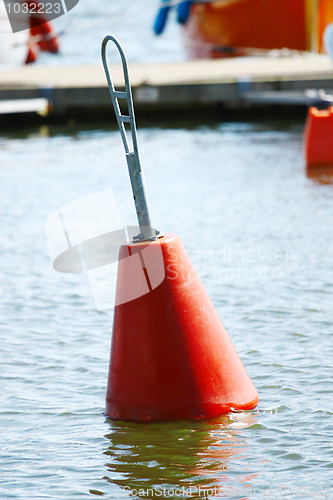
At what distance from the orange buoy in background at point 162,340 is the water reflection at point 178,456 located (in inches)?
2.4

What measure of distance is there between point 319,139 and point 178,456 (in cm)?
803

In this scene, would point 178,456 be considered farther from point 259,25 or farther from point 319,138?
point 259,25

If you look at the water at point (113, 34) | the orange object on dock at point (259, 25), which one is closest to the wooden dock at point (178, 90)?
the orange object on dock at point (259, 25)

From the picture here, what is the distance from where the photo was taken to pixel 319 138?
37.5ft

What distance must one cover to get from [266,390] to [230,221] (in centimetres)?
422

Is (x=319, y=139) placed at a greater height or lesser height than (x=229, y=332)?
lesser

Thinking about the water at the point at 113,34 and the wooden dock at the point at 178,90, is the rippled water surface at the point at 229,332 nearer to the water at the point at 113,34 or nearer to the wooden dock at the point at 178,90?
the wooden dock at the point at 178,90

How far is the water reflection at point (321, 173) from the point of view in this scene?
421 inches

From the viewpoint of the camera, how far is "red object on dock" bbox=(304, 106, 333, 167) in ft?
37.4

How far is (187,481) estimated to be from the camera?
11.9 ft

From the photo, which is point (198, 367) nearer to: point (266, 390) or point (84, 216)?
point (266, 390)

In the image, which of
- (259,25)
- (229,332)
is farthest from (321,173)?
(259,25)

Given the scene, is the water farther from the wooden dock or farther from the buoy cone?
the buoy cone

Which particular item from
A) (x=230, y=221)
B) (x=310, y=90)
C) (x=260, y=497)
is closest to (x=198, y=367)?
(x=260, y=497)
